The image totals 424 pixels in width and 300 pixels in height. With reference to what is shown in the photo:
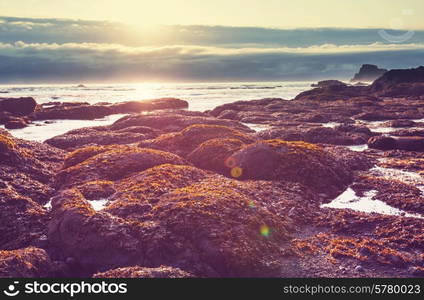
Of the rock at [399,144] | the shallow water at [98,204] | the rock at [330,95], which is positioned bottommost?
the shallow water at [98,204]

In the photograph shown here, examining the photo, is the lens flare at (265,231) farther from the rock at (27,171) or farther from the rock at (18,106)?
the rock at (18,106)

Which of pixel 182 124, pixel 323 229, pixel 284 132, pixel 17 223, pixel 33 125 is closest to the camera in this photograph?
pixel 17 223

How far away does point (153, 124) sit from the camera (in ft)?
152

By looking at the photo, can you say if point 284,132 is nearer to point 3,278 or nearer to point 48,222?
point 48,222

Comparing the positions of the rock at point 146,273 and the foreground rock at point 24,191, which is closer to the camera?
the rock at point 146,273

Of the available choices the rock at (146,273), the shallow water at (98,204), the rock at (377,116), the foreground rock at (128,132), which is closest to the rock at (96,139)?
the foreground rock at (128,132)

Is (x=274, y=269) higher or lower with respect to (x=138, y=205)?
lower

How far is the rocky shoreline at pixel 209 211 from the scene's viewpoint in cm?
1236

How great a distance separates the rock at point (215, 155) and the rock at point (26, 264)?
1228cm

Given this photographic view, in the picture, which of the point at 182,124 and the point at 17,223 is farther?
the point at 182,124

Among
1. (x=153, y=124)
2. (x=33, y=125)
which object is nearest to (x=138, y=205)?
(x=153, y=124)

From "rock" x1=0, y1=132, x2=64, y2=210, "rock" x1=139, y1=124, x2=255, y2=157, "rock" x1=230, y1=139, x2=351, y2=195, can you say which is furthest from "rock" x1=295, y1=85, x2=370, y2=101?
"rock" x1=0, y1=132, x2=64, y2=210

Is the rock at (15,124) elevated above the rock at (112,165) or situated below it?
below

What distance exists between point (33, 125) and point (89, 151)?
1458 inches
